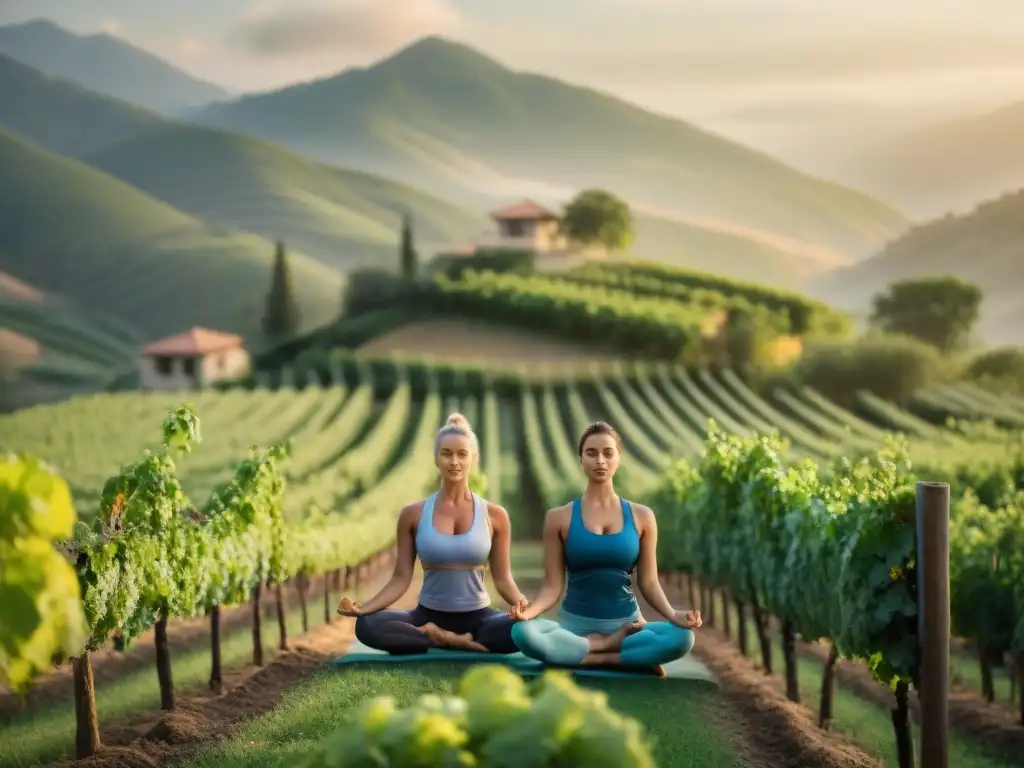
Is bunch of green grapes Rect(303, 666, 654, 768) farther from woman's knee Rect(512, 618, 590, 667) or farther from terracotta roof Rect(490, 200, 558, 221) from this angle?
terracotta roof Rect(490, 200, 558, 221)

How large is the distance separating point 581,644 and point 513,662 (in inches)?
20.4

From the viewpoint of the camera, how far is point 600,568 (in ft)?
25.9

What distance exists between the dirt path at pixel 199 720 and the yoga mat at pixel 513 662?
2.58ft

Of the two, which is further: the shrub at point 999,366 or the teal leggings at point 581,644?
the shrub at point 999,366

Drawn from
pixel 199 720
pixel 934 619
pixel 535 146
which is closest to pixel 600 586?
pixel 934 619

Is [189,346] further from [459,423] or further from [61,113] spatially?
[61,113]

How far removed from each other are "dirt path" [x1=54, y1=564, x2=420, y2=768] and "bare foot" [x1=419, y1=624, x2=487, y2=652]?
140 cm

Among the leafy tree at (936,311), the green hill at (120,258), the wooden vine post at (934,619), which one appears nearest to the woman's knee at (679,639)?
the wooden vine post at (934,619)

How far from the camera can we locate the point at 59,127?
12406 centimetres

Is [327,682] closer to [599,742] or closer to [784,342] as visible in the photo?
[599,742]

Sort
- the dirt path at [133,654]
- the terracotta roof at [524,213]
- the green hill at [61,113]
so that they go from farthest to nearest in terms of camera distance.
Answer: the green hill at [61,113], the terracotta roof at [524,213], the dirt path at [133,654]

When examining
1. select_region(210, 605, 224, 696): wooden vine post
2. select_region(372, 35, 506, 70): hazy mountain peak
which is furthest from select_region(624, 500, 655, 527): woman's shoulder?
select_region(372, 35, 506, 70): hazy mountain peak

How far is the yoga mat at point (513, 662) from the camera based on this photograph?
7.91m

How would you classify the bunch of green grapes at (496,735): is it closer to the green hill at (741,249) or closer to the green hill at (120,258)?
the green hill at (120,258)
